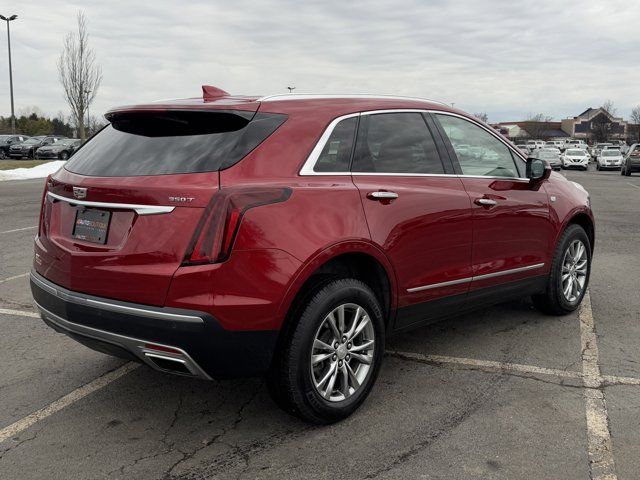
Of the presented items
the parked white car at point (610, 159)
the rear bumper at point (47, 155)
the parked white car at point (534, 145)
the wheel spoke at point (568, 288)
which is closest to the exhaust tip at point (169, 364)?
the wheel spoke at point (568, 288)

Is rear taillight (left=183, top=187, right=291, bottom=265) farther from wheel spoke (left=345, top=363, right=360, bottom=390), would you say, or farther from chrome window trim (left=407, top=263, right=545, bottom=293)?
chrome window trim (left=407, top=263, right=545, bottom=293)

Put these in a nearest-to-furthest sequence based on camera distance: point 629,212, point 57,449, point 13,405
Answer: point 57,449 < point 13,405 < point 629,212

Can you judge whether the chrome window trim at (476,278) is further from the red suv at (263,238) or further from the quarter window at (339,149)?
the quarter window at (339,149)

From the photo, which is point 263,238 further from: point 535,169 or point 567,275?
point 567,275

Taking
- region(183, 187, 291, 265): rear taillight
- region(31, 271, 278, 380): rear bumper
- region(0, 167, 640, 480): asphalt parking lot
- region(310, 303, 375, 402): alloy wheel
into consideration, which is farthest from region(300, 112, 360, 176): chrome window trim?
region(0, 167, 640, 480): asphalt parking lot

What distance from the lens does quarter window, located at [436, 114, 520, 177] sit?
4297 mm

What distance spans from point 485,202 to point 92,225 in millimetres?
2586

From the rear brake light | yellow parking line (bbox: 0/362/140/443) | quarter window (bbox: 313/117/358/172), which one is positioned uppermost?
quarter window (bbox: 313/117/358/172)

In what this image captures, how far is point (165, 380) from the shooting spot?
399 cm

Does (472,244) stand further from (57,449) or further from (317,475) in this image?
(57,449)

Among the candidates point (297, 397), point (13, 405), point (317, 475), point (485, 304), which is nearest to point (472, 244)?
point (485, 304)

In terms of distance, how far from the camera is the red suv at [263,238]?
2.90 metres

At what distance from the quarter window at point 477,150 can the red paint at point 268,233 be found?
26cm

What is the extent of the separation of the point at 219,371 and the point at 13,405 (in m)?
1.47
